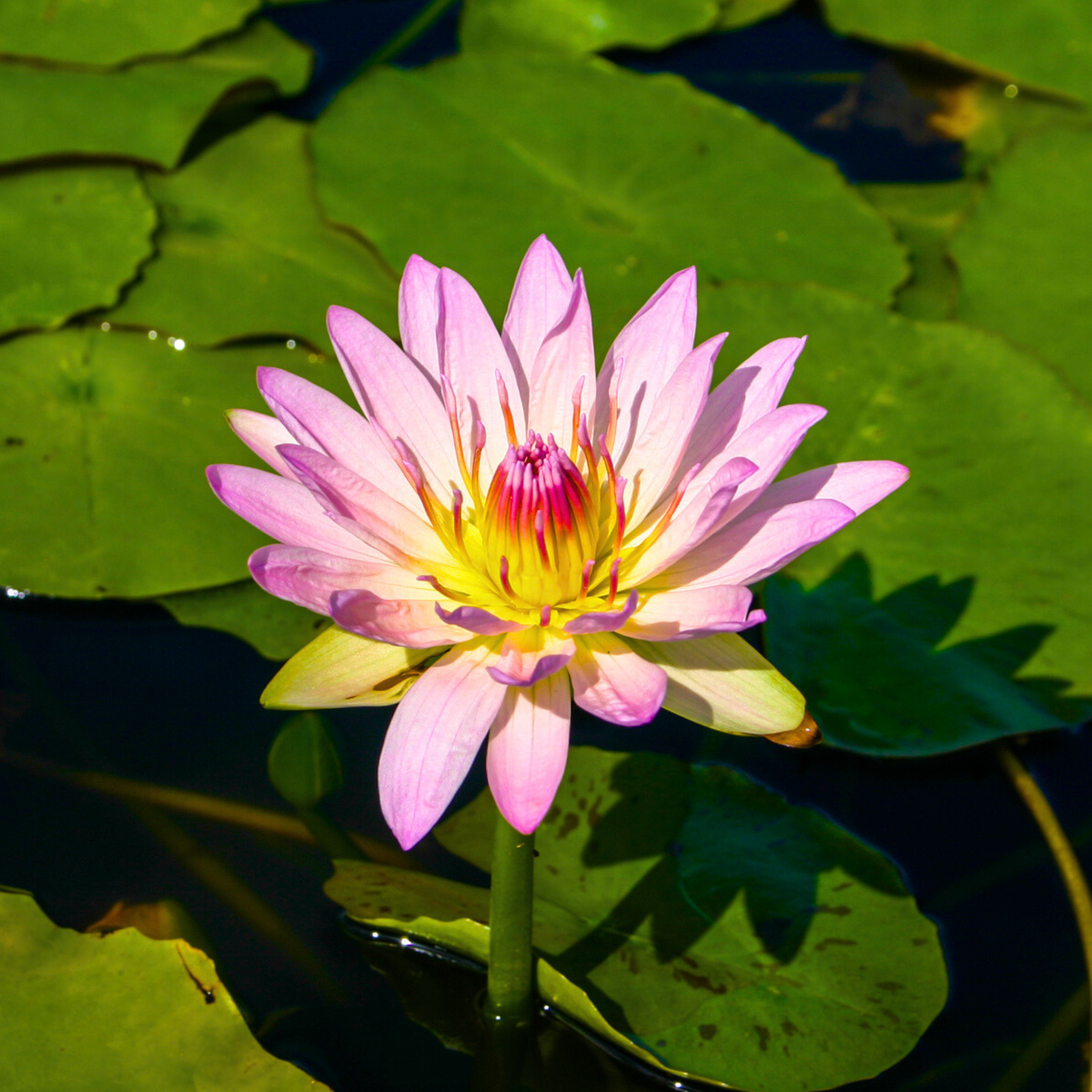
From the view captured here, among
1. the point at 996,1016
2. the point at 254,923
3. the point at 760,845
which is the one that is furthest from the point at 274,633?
the point at 996,1016

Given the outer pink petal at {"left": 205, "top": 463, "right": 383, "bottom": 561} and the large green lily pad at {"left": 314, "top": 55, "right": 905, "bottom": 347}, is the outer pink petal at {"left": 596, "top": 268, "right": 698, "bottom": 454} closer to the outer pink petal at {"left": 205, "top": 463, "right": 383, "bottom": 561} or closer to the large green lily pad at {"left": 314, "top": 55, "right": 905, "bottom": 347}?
the outer pink petal at {"left": 205, "top": 463, "right": 383, "bottom": 561}

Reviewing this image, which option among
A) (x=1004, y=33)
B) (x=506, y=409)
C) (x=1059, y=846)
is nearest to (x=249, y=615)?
(x=506, y=409)

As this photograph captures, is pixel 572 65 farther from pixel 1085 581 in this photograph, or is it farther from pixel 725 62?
pixel 1085 581

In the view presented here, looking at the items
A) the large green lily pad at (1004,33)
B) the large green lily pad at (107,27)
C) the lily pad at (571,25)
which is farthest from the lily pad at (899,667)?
the large green lily pad at (107,27)

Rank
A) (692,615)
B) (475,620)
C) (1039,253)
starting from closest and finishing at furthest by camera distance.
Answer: (475,620) → (692,615) → (1039,253)

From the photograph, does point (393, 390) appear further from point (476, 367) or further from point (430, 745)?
point (430, 745)
